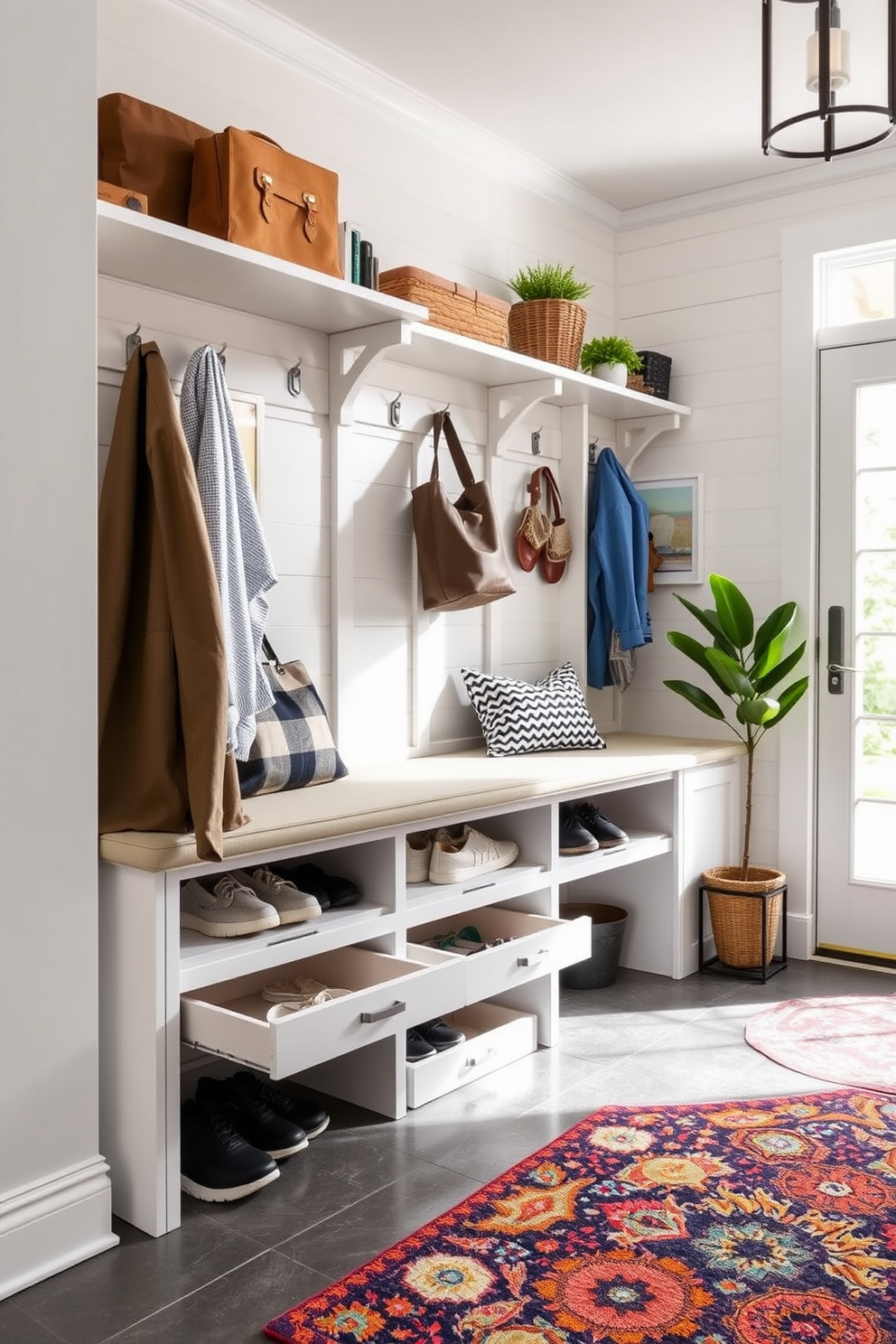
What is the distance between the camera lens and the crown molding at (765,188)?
3.68m

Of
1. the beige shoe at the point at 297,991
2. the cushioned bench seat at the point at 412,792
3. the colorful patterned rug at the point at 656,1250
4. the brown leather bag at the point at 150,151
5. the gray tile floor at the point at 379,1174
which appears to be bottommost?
the gray tile floor at the point at 379,1174

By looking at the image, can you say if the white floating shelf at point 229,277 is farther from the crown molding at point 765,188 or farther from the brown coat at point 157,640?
the crown molding at point 765,188

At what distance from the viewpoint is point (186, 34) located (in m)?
2.66

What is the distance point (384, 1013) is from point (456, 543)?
55.6 inches

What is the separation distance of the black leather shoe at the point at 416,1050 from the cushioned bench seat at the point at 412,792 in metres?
0.54

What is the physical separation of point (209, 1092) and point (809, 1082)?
1.42m

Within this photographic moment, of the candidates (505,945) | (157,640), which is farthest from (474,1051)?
(157,640)

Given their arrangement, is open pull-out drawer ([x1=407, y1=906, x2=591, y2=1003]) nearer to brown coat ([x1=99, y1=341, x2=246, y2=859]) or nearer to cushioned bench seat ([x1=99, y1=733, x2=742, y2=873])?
cushioned bench seat ([x1=99, y1=733, x2=742, y2=873])

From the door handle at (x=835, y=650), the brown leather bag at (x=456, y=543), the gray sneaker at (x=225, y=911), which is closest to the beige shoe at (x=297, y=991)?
the gray sneaker at (x=225, y=911)

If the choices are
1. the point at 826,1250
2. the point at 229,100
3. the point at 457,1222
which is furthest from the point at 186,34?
the point at 826,1250

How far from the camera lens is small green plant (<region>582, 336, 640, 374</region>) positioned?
3789 millimetres

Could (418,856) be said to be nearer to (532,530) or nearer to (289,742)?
(289,742)

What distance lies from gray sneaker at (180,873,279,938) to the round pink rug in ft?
4.79

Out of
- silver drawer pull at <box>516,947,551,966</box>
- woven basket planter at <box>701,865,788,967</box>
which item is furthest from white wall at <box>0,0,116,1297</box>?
woven basket planter at <box>701,865,788,967</box>
